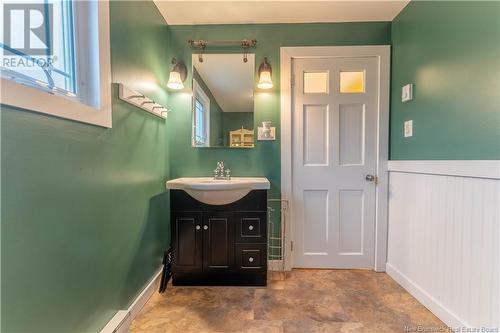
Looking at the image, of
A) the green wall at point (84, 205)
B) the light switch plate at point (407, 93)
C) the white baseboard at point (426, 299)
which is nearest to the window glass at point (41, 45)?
the green wall at point (84, 205)

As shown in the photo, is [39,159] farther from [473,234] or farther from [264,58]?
[473,234]

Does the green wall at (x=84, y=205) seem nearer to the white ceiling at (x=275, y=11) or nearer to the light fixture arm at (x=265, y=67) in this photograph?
the white ceiling at (x=275, y=11)

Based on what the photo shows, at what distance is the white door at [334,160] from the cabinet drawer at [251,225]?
472mm

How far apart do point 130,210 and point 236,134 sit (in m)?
1.10

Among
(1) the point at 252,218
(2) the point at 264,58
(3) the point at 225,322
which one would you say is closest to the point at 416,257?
(1) the point at 252,218

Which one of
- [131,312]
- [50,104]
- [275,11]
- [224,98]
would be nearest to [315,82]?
[275,11]

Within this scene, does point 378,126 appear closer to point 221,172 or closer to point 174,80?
point 221,172

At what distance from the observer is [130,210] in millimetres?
1558

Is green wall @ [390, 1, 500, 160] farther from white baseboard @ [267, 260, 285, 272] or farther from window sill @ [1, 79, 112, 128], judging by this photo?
window sill @ [1, 79, 112, 128]

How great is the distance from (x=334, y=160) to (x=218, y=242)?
125cm

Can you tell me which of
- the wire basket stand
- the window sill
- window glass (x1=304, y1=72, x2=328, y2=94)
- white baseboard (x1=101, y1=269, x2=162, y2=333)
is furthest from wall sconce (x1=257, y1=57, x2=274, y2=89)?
white baseboard (x1=101, y1=269, x2=162, y2=333)

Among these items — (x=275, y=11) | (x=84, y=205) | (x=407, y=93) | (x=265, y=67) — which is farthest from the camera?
(x=265, y=67)

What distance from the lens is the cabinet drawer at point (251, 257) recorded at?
194 cm

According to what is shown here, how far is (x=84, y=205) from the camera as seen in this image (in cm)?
113
